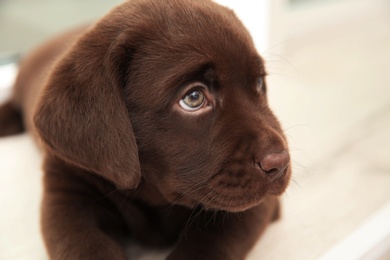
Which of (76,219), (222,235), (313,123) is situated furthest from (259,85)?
(313,123)

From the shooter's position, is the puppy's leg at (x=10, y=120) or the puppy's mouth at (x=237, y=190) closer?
the puppy's mouth at (x=237, y=190)

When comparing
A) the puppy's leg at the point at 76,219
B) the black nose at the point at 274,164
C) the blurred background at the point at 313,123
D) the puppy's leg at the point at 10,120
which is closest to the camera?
the black nose at the point at 274,164

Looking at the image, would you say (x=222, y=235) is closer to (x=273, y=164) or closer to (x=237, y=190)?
(x=237, y=190)

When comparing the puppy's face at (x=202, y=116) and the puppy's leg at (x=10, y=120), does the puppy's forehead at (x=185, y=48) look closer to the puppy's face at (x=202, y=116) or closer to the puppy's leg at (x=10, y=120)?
the puppy's face at (x=202, y=116)

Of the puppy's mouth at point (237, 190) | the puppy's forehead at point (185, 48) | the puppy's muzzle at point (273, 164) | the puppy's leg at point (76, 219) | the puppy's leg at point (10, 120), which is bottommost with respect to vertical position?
the puppy's leg at point (10, 120)

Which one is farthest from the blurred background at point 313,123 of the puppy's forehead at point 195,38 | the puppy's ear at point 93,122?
the puppy's forehead at point 195,38

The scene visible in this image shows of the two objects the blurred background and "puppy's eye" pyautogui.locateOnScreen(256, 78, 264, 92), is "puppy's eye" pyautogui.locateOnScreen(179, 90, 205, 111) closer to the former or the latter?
"puppy's eye" pyautogui.locateOnScreen(256, 78, 264, 92)

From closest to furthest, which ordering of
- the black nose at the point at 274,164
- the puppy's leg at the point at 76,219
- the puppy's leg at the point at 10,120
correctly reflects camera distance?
the black nose at the point at 274,164, the puppy's leg at the point at 76,219, the puppy's leg at the point at 10,120

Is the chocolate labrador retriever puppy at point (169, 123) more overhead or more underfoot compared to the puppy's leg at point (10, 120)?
more overhead
